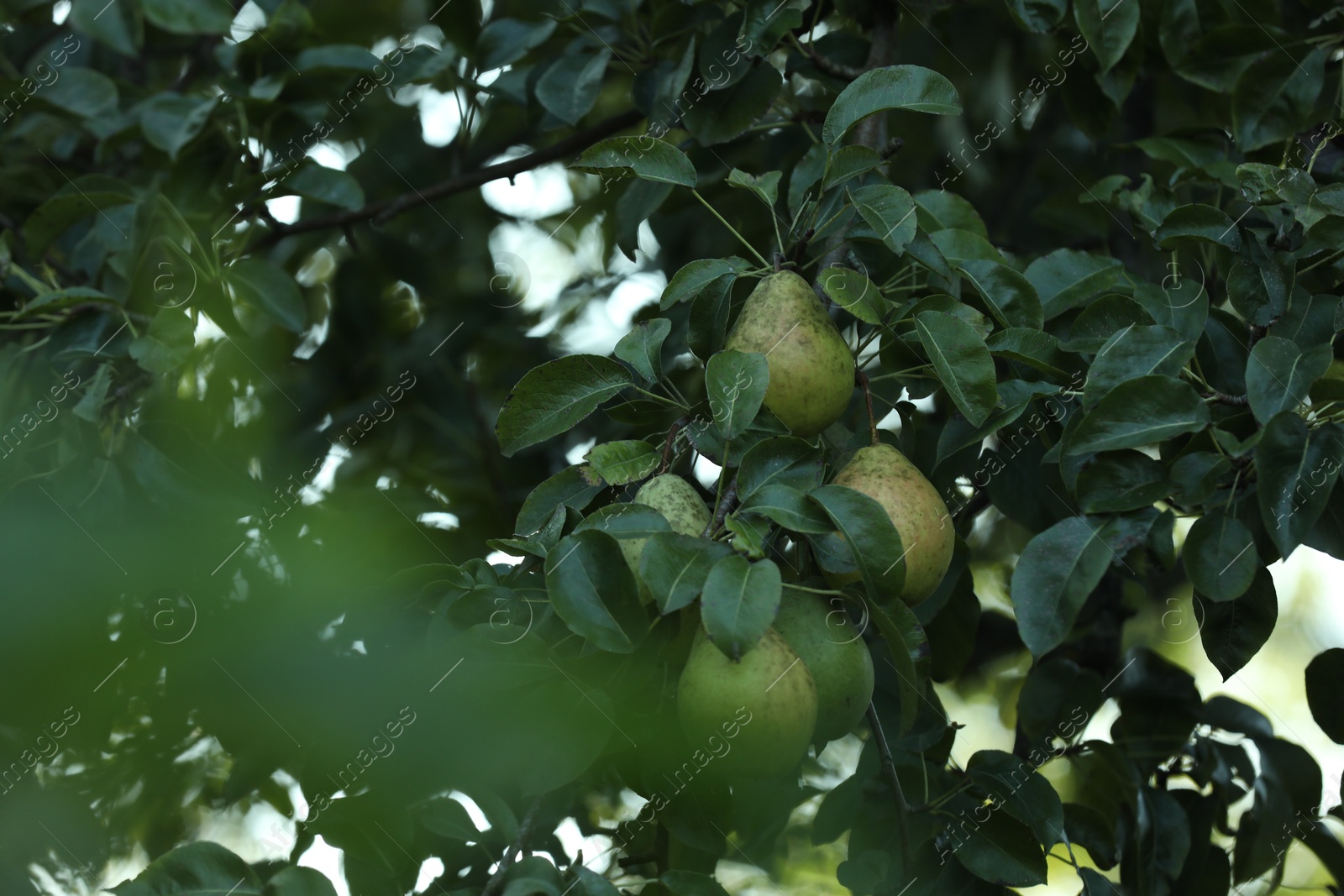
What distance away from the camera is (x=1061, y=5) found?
5.30 feet

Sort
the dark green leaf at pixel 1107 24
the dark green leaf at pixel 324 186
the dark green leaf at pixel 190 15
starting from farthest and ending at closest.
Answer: the dark green leaf at pixel 190 15, the dark green leaf at pixel 324 186, the dark green leaf at pixel 1107 24

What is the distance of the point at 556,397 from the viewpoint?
1.22 m

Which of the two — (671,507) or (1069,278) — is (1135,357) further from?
(671,507)

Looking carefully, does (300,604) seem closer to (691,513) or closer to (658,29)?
(691,513)

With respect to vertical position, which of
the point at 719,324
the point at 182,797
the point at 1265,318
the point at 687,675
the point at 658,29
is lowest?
the point at 182,797

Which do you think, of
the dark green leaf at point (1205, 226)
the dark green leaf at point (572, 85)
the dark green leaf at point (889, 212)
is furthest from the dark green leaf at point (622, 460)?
the dark green leaf at point (572, 85)

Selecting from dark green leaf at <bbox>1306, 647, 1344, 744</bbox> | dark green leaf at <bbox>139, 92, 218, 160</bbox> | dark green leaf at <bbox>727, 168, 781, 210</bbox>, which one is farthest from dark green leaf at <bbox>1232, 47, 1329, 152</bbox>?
dark green leaf at <bbox>139, 92, 218, 160</bbox>

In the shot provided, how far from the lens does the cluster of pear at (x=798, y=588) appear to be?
1031 mm

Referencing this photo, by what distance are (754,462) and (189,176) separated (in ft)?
4.78

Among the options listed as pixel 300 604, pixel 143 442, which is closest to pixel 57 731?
pixel 300 604

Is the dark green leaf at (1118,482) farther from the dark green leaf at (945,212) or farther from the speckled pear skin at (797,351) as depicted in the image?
the dark green leaf at (945,212)

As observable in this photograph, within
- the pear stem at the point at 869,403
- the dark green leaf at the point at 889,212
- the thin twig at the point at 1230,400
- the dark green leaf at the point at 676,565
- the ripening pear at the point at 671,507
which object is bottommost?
the thin twig at the point at 1230,400

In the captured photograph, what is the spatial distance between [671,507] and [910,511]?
0.24 m

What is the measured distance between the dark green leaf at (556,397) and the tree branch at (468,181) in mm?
809
